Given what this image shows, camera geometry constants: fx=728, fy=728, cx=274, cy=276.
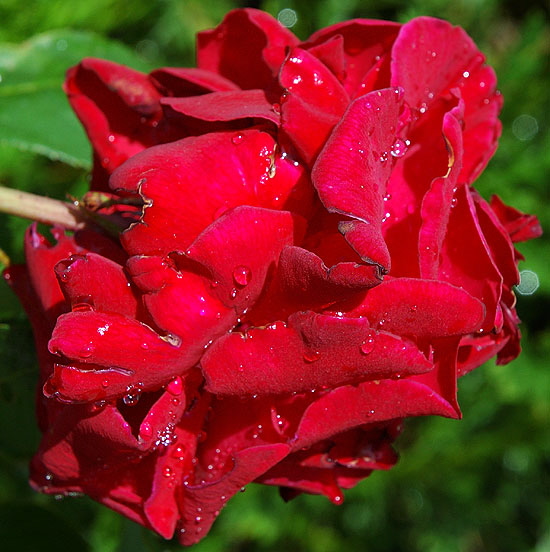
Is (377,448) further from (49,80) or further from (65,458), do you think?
(49,80)

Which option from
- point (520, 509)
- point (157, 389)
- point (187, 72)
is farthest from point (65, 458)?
point (520, 509)

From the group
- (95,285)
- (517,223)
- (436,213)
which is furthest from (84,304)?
(517,223)

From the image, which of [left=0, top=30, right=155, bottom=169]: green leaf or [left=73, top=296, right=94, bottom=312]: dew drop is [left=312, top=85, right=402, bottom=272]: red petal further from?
[left=0, top=30, right=155, bottom=169]: green leaf

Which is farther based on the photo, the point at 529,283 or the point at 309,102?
the point at 529,283

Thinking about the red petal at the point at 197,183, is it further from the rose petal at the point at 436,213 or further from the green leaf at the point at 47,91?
the green leaf at the point at 47,91

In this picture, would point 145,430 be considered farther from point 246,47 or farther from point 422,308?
point 246,47

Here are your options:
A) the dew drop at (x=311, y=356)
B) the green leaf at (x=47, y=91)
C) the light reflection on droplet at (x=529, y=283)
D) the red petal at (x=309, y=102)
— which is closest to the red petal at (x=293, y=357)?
the dew drop at (x=311, y=356)
